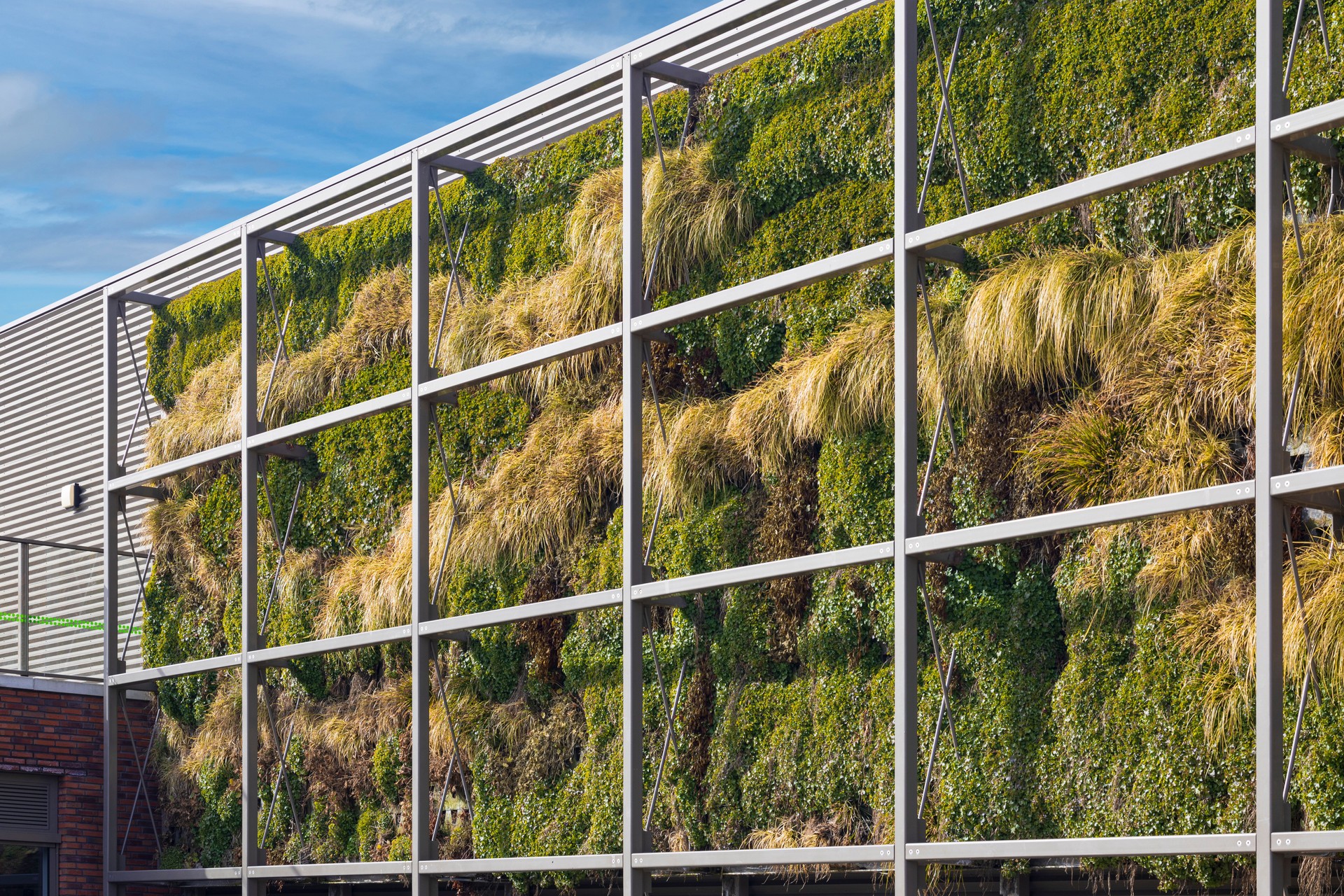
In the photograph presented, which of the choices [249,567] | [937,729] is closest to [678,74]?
[937,729]

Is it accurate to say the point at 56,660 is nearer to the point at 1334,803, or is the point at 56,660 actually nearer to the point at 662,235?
the point at 662,235

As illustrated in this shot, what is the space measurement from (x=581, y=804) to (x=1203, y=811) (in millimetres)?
4753

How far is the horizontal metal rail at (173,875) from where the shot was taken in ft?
45.4

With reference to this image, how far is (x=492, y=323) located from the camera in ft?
42.7

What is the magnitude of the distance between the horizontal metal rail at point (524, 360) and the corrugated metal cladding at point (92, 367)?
70.2 inches

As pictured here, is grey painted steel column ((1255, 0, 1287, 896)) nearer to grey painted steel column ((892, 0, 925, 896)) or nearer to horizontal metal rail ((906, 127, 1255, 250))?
→ horizontal metal rail ((906, 127, 1255, 250))

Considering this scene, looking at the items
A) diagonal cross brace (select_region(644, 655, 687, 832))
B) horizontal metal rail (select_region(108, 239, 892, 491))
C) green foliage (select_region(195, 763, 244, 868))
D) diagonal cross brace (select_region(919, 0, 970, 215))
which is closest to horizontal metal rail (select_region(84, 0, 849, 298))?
diagonal cross brace (select_region(919, 0, 970, 215))

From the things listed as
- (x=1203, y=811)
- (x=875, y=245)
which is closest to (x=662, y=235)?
(x=875, y=245)

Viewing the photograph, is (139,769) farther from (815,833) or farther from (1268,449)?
(1268,449)

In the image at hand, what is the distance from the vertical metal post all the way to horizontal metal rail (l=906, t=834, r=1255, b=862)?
Answer: 31.8ft

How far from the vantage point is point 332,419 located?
13.5 metres

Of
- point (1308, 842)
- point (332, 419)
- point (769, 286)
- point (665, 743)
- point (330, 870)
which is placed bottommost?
point (330, 870)

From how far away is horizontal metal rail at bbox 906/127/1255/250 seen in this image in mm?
8156

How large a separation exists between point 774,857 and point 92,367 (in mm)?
11776
